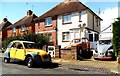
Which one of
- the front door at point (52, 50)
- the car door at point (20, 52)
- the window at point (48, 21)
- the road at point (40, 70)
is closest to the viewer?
the road at point (40, 70)

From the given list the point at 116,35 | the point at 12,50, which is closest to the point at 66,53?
the point at 12,50

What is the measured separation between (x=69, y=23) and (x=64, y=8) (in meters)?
3.16

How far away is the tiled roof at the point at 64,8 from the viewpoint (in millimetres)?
32017

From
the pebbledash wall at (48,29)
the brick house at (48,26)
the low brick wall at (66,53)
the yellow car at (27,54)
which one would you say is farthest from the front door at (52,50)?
the pebbledash wall at (48,29)

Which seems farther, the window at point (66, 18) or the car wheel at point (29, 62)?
the window at point (66, 18)

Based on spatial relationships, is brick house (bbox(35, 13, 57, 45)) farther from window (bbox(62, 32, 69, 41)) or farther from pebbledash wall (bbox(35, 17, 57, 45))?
window (bbox(62, 32, 69, 41))

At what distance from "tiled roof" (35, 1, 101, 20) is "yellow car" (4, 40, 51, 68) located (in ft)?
47.6

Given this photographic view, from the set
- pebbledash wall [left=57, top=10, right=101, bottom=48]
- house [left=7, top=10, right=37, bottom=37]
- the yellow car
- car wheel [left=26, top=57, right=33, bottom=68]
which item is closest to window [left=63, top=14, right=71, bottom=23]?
pebbledash wall [left=57, top=10, right=101, bottom=48]

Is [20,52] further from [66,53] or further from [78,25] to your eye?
[78,25]

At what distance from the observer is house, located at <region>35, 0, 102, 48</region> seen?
3042 centimetres

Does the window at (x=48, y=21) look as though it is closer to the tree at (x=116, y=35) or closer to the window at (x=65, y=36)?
the window at (x=65, y=36)

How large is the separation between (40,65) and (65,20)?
16824 millimetres

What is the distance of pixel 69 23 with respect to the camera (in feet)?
107

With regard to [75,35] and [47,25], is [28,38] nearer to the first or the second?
[75,35]
